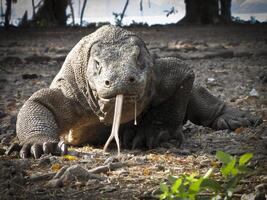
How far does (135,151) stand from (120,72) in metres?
0.72

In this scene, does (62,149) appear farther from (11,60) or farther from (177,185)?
(11,60)

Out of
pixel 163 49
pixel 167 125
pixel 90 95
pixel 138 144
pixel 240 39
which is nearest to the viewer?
pixel 90 95

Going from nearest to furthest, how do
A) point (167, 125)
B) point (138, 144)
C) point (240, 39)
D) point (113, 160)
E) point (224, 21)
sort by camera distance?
point (113, 160) < point (138, 144) < point (167, 125) < point (240, 39) < point (224, 21)

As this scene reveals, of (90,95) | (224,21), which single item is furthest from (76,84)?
(224,21)

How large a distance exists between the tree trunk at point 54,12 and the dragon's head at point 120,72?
17369 mm

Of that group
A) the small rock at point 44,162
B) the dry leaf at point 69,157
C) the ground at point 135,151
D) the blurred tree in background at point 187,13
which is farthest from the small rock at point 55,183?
the blurred tree in background at point 187,13

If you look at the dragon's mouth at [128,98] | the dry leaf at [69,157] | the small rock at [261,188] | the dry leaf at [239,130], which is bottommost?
the dry leaf at [239,130]

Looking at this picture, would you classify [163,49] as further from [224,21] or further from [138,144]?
[224,21]

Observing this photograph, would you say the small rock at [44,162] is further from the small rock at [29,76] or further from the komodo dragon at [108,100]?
the small rock at [29,76]

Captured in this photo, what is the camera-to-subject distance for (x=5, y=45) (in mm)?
12836

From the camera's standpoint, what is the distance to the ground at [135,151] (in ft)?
8.92

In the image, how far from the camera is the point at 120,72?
3.46m

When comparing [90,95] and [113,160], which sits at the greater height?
[90,95]

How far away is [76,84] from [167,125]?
73 cm
